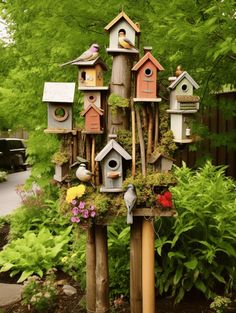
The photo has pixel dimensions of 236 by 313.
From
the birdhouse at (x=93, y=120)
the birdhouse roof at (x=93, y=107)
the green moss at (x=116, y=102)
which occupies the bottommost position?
the birdhouse at (x=93, y=120)

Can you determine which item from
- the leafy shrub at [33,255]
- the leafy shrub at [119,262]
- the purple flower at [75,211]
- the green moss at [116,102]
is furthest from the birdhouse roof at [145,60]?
the leafy shrub at [33,255]

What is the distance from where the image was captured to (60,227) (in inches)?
285

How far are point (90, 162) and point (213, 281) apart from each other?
1.76m

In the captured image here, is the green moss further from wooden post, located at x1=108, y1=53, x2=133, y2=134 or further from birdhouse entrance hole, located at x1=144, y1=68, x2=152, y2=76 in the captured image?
birdhouse entrance hole, located at x1=144, y1=68, x2=152, y2=76

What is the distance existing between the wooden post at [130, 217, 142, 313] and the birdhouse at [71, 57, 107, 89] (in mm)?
1182

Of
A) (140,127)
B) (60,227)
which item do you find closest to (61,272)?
(60,227)

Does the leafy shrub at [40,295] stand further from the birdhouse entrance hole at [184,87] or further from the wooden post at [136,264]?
the birdhouse entrance hole at [184,87]

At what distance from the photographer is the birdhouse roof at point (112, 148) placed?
3470mm

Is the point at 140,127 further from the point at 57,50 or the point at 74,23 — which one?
the point at 57,50

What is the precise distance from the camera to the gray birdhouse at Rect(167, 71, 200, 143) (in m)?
3.47

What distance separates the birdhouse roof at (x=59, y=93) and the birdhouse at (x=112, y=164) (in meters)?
0.56

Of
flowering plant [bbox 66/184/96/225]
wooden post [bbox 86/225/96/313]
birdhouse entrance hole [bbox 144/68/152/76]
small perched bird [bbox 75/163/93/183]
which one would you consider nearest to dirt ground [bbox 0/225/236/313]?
wooden post [bbox 86/225/96/313]

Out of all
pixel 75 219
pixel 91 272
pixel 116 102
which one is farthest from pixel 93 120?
pixel 91 272

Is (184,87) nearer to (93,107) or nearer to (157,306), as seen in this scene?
(93,107)
